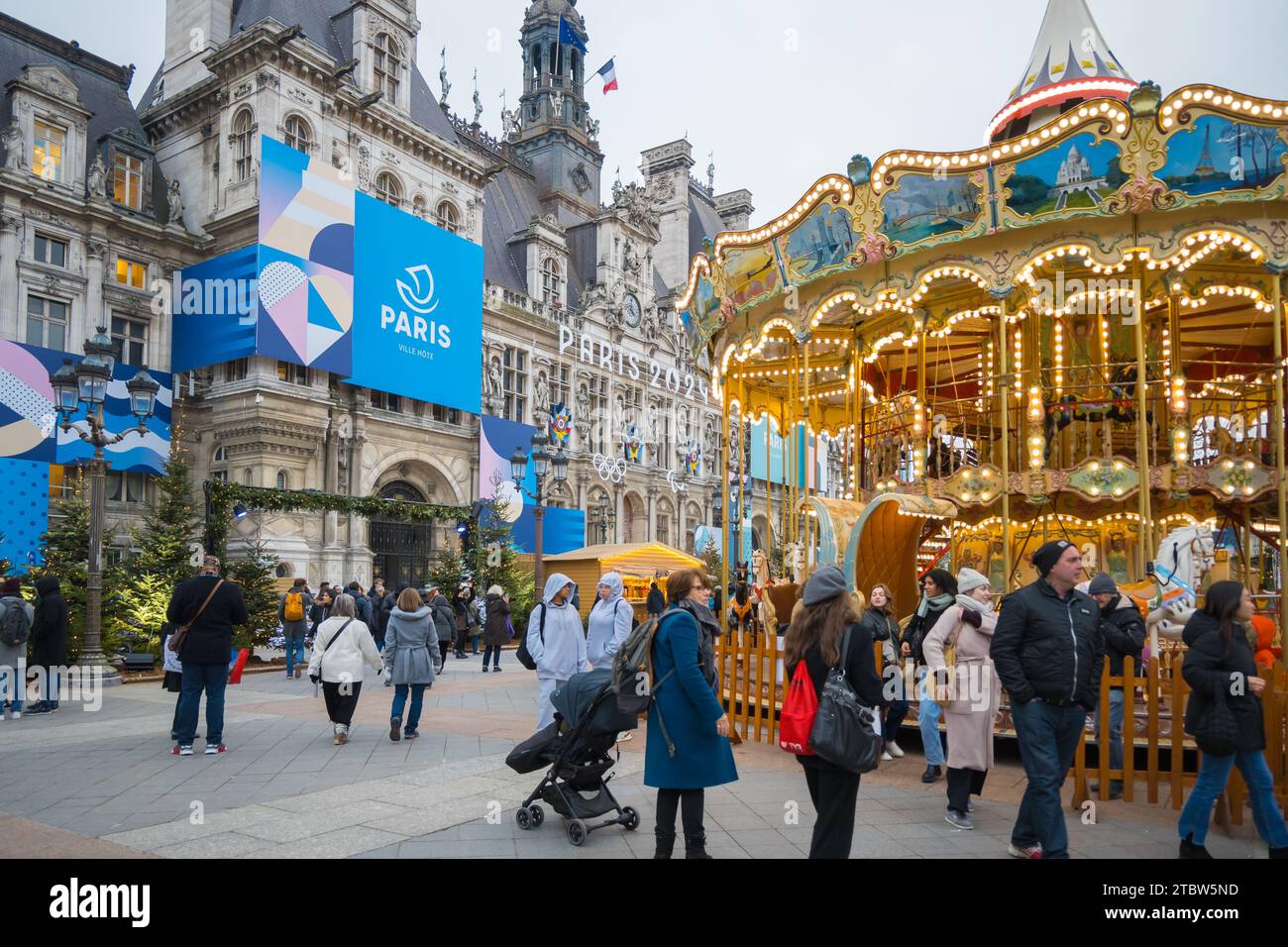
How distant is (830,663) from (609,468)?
3276cm

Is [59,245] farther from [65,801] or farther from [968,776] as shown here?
[968,776]

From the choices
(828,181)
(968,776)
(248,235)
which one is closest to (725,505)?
(828,181)

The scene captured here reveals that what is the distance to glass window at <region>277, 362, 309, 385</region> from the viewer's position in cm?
2434

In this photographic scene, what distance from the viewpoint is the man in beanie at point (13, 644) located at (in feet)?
34.5

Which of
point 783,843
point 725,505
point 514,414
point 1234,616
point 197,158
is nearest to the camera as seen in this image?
point 1234,616

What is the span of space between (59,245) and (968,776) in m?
24.3

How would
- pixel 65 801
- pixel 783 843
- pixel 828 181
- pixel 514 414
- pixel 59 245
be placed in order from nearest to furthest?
pixel 783 843, pixel 65 801, pixel 828 181, pixel 59 245, pixel 514 414

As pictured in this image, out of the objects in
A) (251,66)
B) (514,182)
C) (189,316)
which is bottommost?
(189,316)

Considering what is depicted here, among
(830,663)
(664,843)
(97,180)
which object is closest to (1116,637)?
(830,663)

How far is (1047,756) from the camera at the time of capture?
5020 mm

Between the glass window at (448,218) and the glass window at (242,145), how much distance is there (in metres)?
6.28

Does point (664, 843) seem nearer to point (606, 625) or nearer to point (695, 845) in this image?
point (695, 845)

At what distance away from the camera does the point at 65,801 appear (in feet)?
22.1

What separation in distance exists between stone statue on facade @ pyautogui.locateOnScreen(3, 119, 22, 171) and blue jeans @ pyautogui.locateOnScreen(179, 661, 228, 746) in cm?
1886
